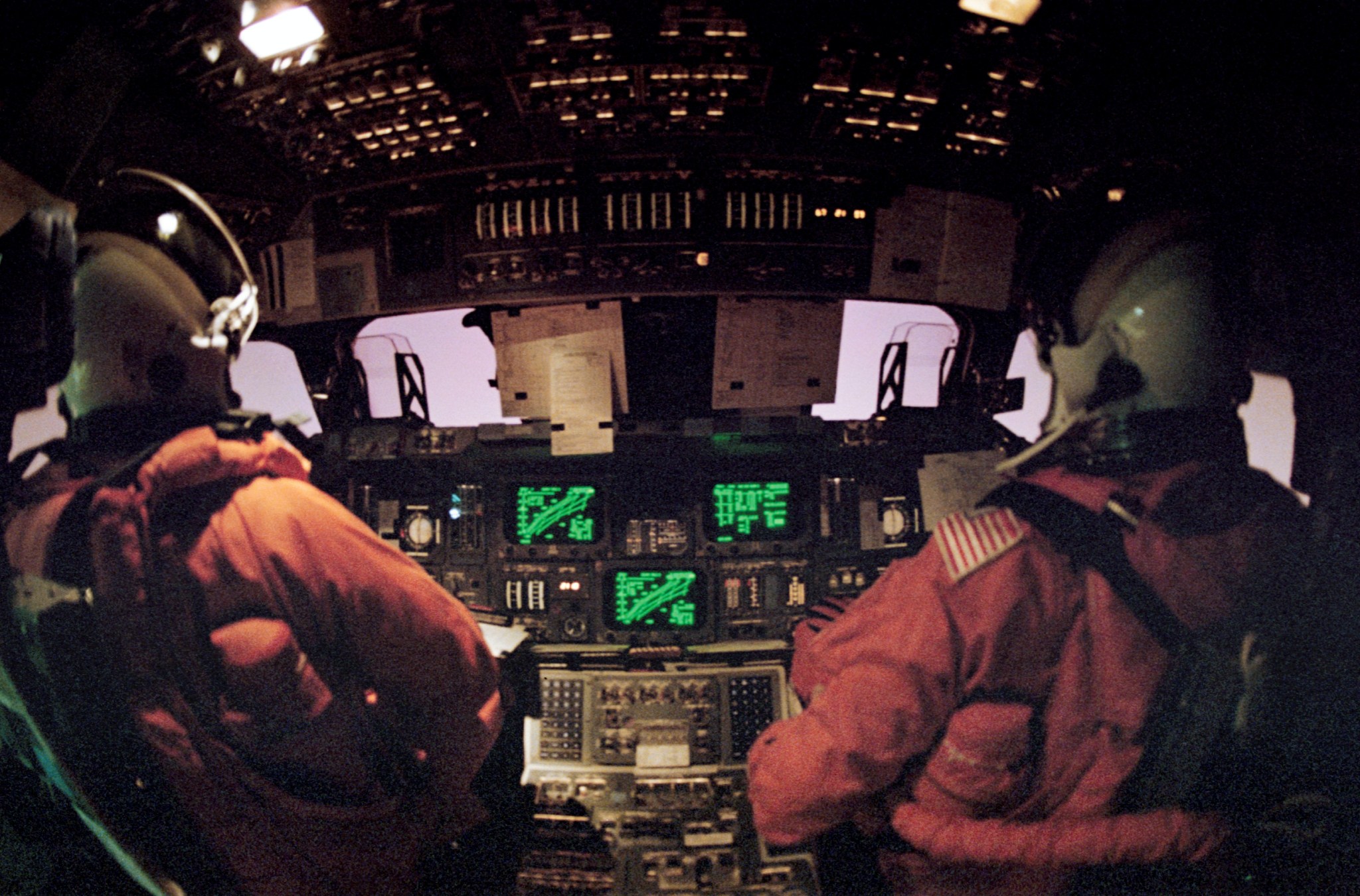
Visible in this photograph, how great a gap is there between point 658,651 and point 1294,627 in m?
1.55

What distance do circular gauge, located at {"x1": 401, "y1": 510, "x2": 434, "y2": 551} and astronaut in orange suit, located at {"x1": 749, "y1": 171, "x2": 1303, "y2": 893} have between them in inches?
52.9

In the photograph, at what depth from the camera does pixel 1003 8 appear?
988 millimetres

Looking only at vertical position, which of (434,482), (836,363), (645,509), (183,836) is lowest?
(183,836)

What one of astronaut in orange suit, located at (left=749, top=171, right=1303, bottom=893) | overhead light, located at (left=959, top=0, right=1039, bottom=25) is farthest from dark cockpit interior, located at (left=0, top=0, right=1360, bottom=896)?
astronaut in orange suit, located at (left=749, top=171, right=1303, bottom=893)

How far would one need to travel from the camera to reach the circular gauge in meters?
1.63

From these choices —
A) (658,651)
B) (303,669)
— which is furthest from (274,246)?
(658,651)

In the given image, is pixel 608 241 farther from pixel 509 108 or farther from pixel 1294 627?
pixel 1294 627

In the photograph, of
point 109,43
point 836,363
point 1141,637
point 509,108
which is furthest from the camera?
point 836,363

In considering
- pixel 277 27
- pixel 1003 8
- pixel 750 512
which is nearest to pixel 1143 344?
pixel 1003 8

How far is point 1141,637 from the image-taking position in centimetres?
98

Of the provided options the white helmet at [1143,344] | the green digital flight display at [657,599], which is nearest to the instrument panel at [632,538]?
the green digital flight display at [657,599]

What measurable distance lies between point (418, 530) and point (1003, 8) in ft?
6.93

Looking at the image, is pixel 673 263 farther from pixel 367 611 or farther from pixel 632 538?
pixel 367 611

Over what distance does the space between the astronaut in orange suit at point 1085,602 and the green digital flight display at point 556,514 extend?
35.8 inches
